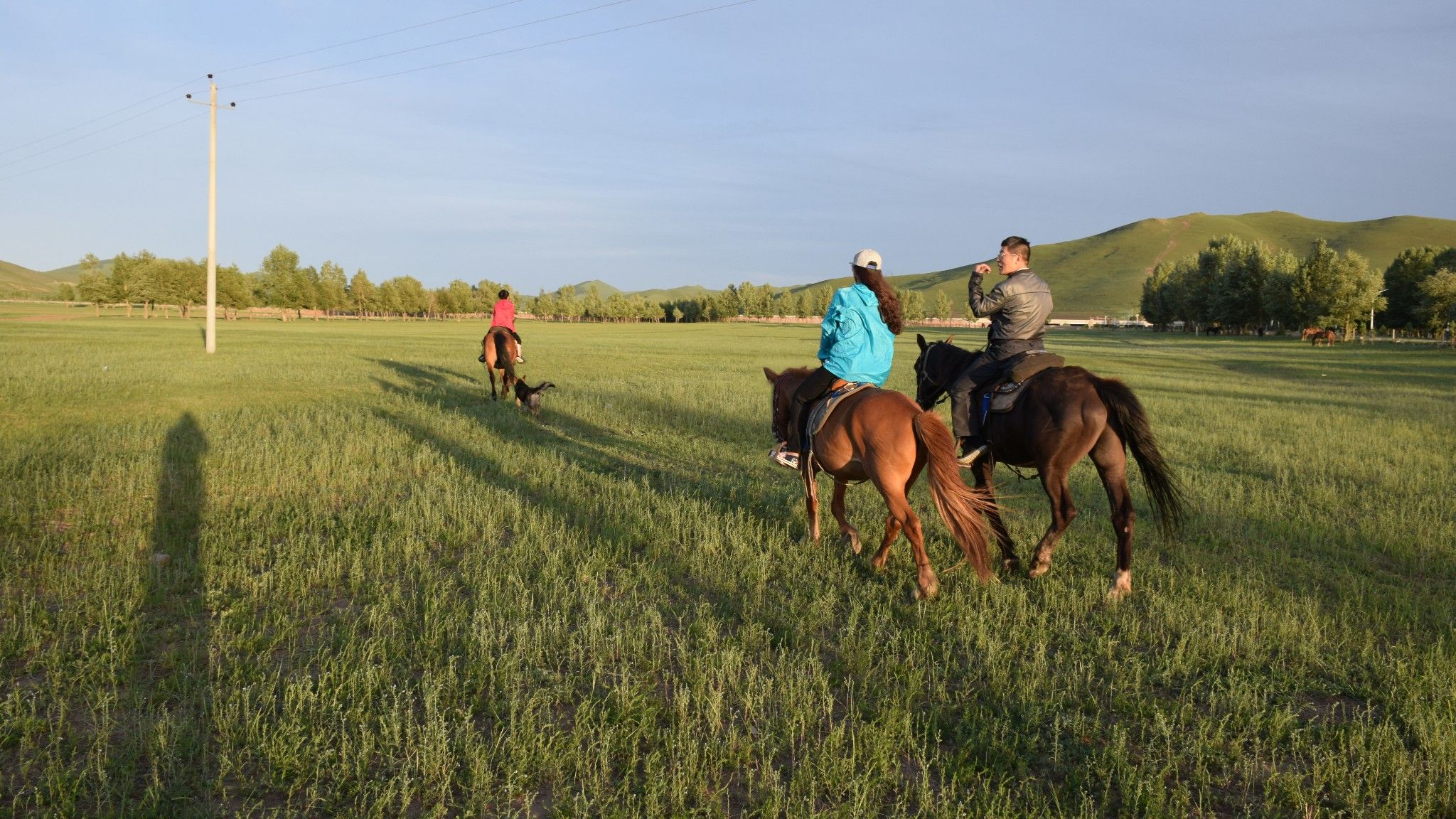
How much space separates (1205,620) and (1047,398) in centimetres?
215

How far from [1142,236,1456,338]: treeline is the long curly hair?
63671mm

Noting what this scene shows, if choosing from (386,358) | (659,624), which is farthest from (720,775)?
(386,358)

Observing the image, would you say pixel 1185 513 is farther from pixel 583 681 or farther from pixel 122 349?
pixel 122 349

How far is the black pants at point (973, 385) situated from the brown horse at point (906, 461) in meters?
1.12

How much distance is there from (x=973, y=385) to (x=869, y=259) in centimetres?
183

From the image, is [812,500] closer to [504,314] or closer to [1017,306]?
[1017,306]

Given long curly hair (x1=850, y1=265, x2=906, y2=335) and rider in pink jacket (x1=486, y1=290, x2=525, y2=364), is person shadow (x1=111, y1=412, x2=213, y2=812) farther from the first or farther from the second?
rider in pink jacket (x1=486, y1=290, x2=525, y2=364)

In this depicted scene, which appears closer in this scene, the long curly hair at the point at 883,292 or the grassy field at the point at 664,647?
the grassy field at the point at 664,647

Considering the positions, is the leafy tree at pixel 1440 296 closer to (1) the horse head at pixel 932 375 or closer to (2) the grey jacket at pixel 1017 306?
(1) the horse head at pixel 932 375

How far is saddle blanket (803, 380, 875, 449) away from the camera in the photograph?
6.83 meters

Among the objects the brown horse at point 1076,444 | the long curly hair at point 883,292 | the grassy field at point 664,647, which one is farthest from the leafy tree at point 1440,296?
the long curly hair at point 883,292

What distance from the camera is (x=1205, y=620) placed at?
5.62m

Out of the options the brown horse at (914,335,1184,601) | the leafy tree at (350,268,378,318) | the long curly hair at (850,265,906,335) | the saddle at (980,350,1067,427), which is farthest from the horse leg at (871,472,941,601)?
the leafy tree at (350,268,378,318)

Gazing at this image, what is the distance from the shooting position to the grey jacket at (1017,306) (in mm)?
7176
